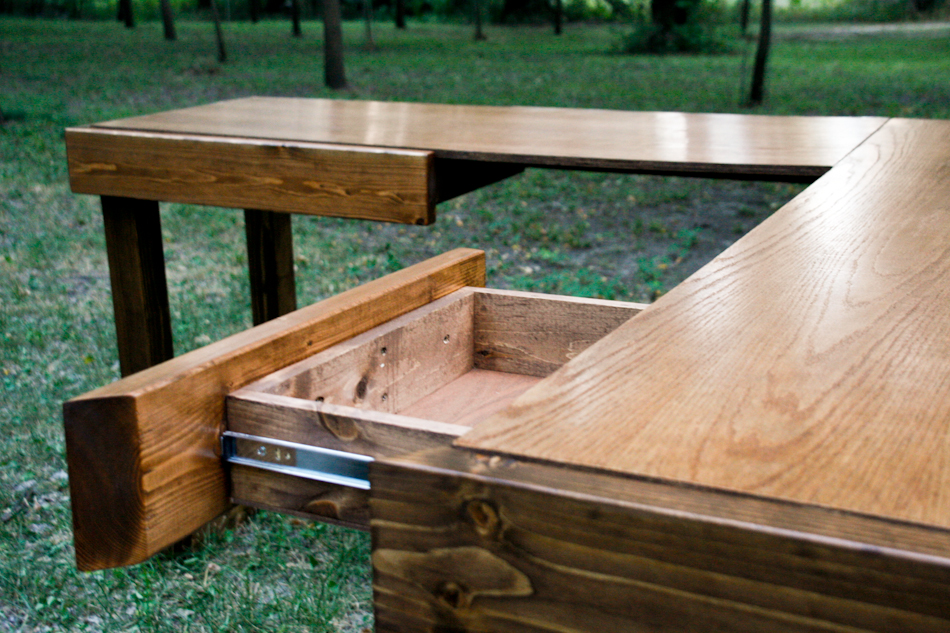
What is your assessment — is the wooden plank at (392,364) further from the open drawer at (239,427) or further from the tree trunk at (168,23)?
the tree trunk at (168,23)

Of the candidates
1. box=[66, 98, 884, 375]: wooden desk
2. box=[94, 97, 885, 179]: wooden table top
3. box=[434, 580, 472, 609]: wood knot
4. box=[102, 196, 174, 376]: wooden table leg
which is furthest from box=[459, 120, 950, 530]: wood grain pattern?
box=[102, 196, 174, 376]: wooden table leg

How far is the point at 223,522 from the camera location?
284 cm

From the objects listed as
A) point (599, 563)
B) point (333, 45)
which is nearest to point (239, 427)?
point (599, 563)

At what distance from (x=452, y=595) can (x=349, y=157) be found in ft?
6.05

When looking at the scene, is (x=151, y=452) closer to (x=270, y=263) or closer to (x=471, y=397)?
(x=471, y=397)

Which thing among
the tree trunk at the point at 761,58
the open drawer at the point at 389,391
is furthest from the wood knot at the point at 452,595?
the tree trunk at the point at 761,58

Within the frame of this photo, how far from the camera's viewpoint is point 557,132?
9.15ft

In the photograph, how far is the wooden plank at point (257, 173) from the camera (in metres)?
2.37

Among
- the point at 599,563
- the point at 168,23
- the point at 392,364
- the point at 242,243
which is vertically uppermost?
the point at 168,23

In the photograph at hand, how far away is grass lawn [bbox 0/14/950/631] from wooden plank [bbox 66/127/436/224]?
1.07 metres

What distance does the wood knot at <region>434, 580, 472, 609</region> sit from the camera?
70 cm

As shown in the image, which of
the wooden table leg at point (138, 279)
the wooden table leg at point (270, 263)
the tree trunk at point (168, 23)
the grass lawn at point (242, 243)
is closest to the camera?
the grass lawn at point (242, 243)

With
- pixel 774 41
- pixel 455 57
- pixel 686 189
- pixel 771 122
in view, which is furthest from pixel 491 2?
pixel 771 122

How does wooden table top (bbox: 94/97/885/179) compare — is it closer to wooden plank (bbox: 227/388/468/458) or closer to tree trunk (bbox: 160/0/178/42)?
wooden plank (bbox: 227/388/468/458)
